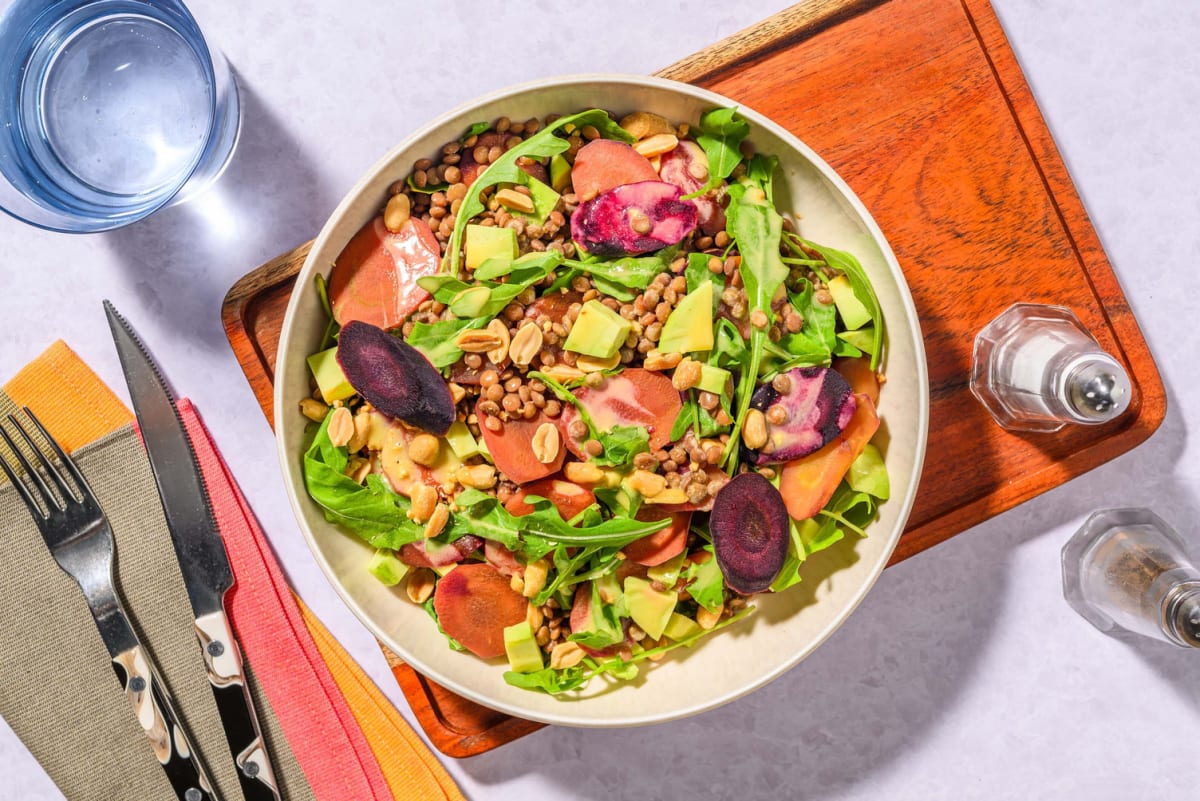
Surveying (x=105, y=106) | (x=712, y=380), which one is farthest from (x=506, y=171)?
(x=105, y=106)

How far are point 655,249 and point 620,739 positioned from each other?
3.57ft

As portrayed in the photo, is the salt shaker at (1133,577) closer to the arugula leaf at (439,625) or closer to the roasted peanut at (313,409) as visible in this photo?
the arugula leaf at (439,625)

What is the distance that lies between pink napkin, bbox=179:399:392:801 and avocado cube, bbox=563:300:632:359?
2.84 ft

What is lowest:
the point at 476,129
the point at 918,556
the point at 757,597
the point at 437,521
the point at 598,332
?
the point at 918,556

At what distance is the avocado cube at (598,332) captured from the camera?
1.43 metres

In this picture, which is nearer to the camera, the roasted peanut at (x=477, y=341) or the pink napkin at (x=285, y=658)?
the roasted peanut at (x=477, y=341)

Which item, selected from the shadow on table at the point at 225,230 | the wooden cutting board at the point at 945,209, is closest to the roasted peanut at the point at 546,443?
the wooden cutting board at the point at 945,209

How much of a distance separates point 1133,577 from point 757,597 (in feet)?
2.70

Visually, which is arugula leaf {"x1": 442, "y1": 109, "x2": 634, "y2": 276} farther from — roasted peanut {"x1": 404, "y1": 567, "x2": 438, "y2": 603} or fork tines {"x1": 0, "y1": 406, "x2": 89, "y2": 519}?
fork tines {"x1": 0, "y1": 406, "x2": 89, "y2": 519}

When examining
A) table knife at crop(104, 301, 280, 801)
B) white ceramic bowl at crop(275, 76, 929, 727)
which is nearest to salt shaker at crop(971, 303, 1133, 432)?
white ceramic bowl at crop(275, 76, 929, 727)

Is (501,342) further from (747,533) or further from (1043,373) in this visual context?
(1043,373)

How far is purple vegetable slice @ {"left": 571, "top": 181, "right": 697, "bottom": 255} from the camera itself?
1451 mm

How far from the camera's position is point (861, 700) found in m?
1.99

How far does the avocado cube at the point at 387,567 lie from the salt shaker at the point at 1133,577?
138 cm
